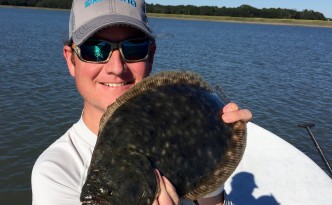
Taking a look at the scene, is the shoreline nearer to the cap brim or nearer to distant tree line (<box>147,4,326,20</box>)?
distant tree line (<box>147,4,326,20</box>)

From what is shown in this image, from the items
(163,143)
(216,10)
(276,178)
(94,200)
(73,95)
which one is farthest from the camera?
(216,10)

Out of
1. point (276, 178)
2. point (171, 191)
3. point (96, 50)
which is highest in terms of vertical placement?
point (96, 50)

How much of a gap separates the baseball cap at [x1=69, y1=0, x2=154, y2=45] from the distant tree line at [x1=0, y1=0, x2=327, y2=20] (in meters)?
Answer: 118

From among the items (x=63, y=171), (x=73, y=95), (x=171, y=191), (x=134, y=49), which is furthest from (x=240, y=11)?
(x=171, y=191)

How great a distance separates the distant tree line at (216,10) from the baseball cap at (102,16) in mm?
117522

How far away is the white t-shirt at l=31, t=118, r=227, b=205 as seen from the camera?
234 centimetres

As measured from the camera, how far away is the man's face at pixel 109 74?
2668mm

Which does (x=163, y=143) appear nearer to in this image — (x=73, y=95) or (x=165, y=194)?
(x=165, y=194)

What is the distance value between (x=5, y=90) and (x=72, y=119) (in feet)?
14.1

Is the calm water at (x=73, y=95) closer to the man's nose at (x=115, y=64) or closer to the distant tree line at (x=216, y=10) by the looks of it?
the man's nose at (x=115, y=64)

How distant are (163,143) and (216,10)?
126 meters

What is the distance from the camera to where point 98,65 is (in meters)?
2.67

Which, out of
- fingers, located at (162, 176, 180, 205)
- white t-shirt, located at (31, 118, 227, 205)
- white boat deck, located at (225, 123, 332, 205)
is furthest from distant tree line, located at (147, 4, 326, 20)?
fingers, located at (162, 176, 180, 205)

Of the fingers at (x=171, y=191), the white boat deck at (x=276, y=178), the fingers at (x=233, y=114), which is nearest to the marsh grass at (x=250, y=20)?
the white boat deck at (x=276, y=178)
